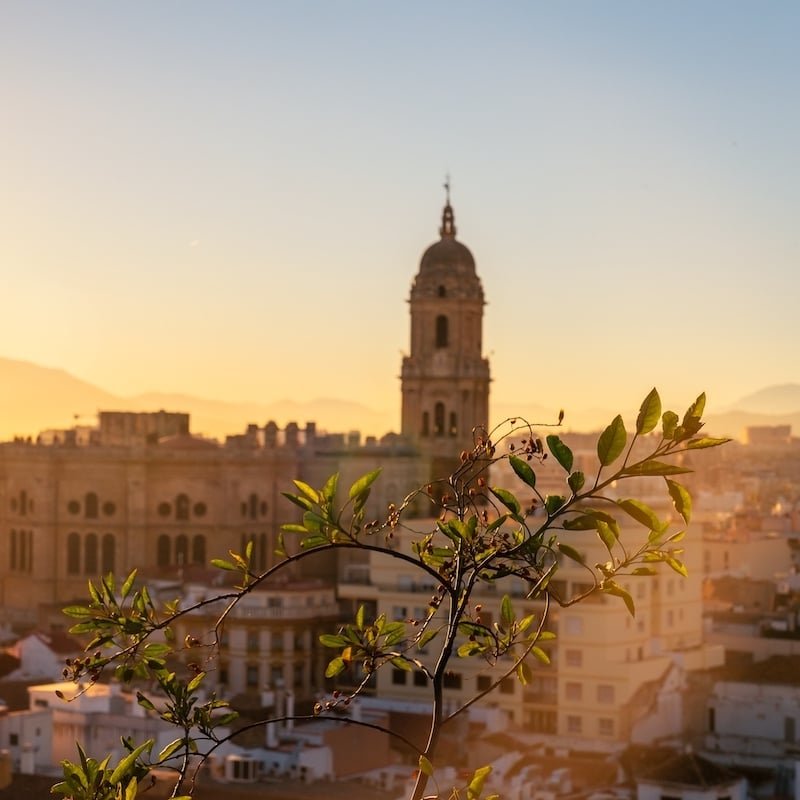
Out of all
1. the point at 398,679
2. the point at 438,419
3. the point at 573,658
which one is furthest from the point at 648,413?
the point at 438,419

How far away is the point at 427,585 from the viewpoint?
47.7 metres

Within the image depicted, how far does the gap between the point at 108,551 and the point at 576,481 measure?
56.7 m

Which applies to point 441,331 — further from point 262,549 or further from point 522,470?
point 522,470

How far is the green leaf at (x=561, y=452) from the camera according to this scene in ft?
19.5

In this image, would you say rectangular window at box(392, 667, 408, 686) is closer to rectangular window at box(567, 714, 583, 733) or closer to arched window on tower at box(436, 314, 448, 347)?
rectangular window at box(567, 714, 583, 733)

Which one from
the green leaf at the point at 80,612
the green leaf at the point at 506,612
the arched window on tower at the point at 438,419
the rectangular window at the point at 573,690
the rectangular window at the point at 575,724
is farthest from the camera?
the arched window on tower at the point at 438,419

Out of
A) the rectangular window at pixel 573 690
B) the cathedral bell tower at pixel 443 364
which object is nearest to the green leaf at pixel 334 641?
the rectangular window at pixel 573 690

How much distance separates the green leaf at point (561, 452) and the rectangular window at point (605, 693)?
38441 mm

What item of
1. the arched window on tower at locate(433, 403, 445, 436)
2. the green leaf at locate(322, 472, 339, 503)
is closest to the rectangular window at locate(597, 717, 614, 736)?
the arched window on tower at locate(433, 403, 445, 436)

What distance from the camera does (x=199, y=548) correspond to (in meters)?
62.3

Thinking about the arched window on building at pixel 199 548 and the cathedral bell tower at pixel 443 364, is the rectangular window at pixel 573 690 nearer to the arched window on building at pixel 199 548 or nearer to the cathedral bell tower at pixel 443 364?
the arched window on building at pixel 199 548

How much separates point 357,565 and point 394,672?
34.6 ft

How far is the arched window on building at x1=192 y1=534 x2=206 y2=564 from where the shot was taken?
6209cm

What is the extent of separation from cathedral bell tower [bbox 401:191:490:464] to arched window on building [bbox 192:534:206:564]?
257 inches
